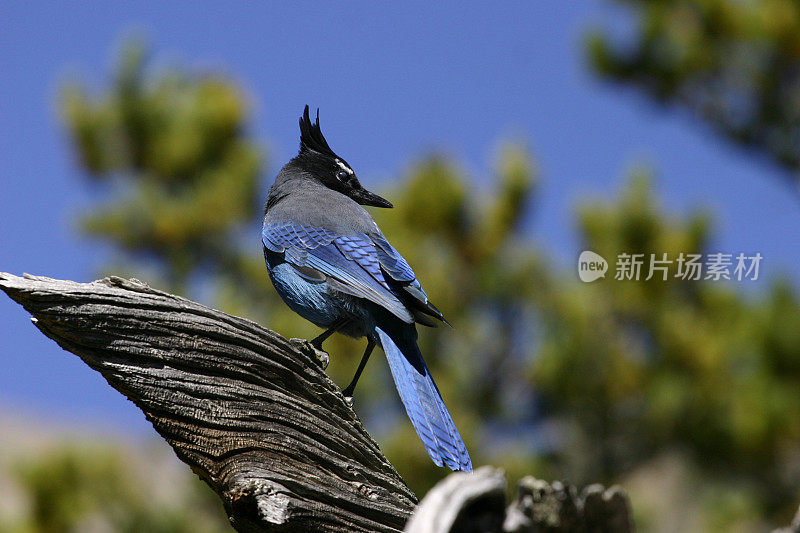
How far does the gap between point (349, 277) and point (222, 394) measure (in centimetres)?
81

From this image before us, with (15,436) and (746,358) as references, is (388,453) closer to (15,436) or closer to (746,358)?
(746,358)

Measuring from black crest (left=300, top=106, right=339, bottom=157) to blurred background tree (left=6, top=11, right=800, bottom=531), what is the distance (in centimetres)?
447

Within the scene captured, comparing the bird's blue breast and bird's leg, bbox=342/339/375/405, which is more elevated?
the bird's blue breast

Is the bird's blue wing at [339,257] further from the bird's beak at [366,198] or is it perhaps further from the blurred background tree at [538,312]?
the blurred background tree at [538,312]

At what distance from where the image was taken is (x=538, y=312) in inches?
372

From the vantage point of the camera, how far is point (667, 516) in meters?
10.1

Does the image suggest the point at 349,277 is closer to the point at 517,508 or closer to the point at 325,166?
the point at 325,166

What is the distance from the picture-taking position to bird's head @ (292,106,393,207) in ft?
12.7

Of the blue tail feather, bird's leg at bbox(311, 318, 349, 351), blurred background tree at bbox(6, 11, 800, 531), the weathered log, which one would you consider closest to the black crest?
bird's leg at bbox(311, 318, 349, 351)

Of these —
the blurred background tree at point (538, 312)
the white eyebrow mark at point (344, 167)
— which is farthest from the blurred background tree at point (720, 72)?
the white eyebrow mark at point (344, 167)

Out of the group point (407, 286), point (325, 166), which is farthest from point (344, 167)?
point (407, 286)

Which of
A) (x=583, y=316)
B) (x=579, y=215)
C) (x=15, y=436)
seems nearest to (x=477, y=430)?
(x=583, y=316)

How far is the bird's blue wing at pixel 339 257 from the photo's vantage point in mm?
3025

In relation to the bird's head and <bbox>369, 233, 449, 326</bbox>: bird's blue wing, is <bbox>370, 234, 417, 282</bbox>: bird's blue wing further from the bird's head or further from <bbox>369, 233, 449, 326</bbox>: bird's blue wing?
the bird's head
